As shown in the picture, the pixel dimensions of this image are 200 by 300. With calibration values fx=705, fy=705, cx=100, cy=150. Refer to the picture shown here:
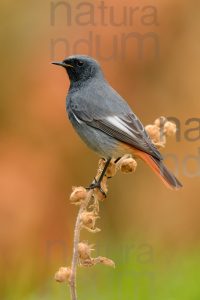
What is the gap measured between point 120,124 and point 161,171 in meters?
0.47

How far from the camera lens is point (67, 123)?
19.3ft

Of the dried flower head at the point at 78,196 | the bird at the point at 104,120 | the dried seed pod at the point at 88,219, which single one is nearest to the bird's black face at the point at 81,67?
the bird at the point at 104,120

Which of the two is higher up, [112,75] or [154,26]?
[154,26]

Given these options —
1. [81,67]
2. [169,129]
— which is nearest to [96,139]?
[81,67]

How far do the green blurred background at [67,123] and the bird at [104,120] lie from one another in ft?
2.35

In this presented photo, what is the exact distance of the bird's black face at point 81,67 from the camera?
4691 millimetres

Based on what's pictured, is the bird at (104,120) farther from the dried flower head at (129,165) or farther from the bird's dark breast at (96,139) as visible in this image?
the dried flower head at (129,165)

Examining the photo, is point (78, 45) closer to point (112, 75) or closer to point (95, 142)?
point (112, 75)

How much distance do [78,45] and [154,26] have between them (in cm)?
78

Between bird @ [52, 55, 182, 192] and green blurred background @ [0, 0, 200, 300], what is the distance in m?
0.71

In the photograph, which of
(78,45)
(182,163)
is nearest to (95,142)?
(182,163)

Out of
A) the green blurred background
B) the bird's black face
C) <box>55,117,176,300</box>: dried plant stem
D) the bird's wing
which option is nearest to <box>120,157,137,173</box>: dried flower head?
<box>55,117,176,300</box>: dried plant stem

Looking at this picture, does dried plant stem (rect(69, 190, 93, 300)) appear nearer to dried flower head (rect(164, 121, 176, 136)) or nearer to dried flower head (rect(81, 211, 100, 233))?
dried flower head (rect(81, 211, 100, 233))

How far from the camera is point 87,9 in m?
5.89
